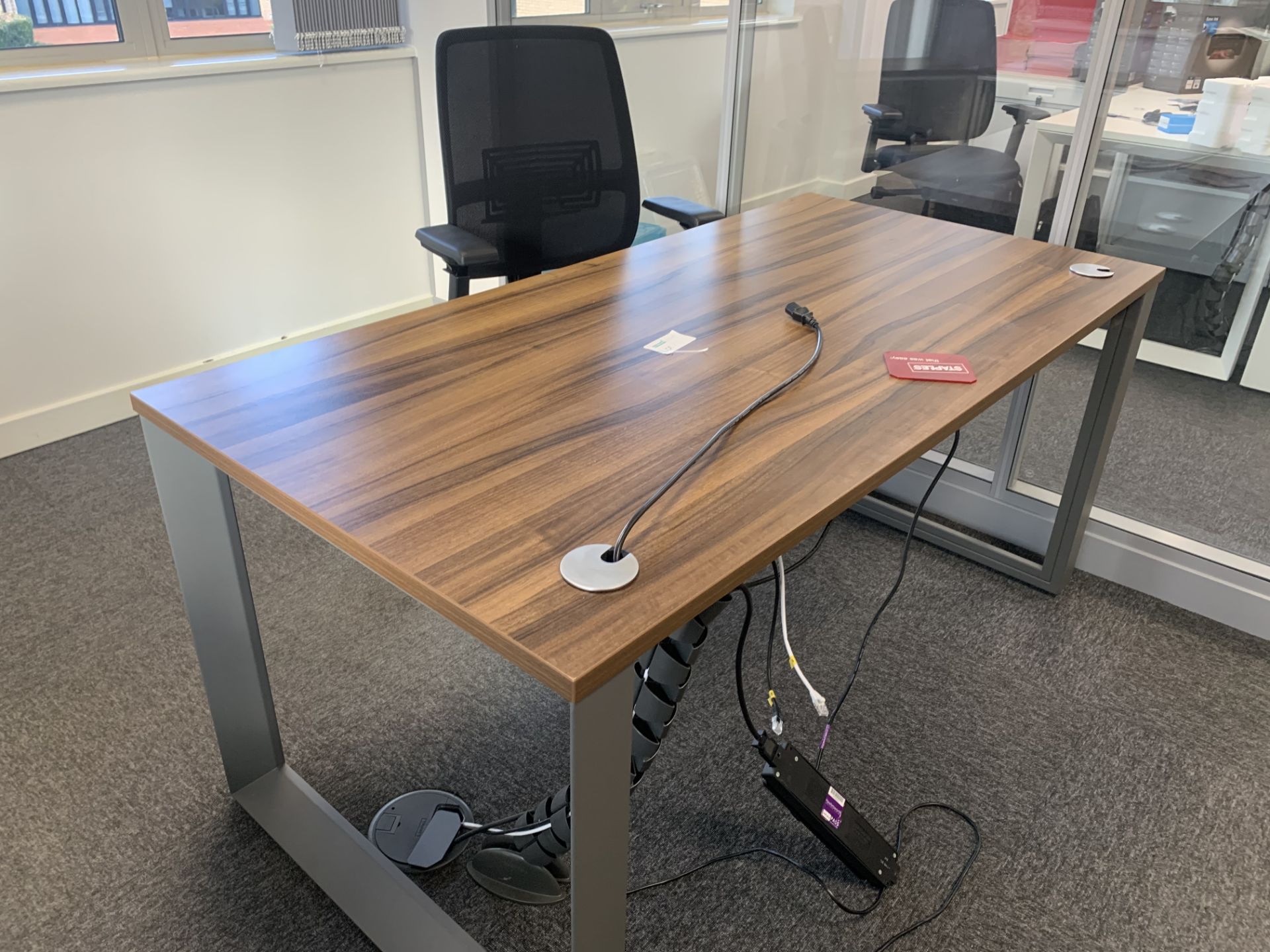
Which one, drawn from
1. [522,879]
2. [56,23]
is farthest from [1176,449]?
[56,23]

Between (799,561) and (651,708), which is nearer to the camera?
(651,708)

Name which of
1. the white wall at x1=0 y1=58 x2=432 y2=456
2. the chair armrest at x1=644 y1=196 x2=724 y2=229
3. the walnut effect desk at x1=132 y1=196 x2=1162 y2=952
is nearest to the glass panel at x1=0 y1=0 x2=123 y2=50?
the white wall at x1=0 y1=58 x2=432 y2=456

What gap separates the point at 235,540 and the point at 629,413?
2.13 ft

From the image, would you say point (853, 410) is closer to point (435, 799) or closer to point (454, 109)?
point (435, 799)

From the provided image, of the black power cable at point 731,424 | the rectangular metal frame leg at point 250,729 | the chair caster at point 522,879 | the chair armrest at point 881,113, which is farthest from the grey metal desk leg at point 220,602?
the chair armrest at point 881,113

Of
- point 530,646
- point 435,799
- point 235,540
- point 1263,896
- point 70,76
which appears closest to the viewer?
point 530,646

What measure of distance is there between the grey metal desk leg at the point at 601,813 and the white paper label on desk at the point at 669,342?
728 mm

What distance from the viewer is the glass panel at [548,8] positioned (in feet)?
10.1

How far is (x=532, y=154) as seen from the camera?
2086 millimetres

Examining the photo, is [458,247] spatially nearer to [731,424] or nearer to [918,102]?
[731,424]

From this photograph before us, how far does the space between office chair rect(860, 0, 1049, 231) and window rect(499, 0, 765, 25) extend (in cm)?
72

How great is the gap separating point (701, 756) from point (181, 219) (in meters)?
2.34

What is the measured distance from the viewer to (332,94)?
3121 millimetres

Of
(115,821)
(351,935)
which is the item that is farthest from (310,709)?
(351,935)
